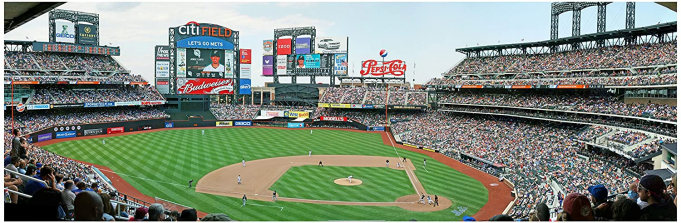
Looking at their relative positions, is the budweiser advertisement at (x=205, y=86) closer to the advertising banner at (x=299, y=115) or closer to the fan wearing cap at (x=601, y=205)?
the advertising banner at (x=299, y=115)

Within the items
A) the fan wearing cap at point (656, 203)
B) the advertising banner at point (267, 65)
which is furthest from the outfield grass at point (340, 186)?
the advertising banner at point (267, 65)

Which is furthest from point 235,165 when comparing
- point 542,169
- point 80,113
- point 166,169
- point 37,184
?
point 80,113

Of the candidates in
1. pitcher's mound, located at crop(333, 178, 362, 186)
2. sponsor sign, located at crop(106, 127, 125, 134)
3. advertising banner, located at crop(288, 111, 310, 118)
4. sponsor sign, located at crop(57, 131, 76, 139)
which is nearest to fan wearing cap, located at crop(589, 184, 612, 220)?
pitcher's mound, located at crop(333, 178, 362, 186)

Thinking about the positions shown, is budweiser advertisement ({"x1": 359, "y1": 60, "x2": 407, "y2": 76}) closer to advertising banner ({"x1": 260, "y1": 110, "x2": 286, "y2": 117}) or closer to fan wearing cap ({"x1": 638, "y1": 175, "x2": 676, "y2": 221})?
advertising banner ({"x1": 260, "y1": 110, "x2": 286, "y2": 117})

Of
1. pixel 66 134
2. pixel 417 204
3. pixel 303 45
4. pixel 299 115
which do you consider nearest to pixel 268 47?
pixel 303 45

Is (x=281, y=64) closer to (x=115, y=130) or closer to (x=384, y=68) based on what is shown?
(x=384, y=68)

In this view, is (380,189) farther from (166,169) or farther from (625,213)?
(625,213)
